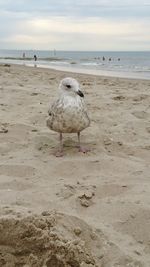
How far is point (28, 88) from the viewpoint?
389 inches

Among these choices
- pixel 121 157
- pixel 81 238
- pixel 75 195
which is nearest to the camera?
pixel 81 238

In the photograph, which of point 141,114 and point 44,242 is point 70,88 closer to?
point 141,114

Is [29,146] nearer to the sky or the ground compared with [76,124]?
nearer to the ground

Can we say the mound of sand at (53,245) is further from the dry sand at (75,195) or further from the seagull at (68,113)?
the seagull at (68,113)

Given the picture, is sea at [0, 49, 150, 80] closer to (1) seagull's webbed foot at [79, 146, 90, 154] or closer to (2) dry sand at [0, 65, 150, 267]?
(2) dry sand at [0, 65, 150, 267]

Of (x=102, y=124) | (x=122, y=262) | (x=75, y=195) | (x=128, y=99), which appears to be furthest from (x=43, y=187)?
(x=128, y=99)

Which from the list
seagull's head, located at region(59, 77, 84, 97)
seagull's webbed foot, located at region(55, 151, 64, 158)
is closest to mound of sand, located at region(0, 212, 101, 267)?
seagull's webbed foot, located at region(55, 151, 64, 158)

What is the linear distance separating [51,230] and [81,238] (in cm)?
21

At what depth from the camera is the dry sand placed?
2736 mm

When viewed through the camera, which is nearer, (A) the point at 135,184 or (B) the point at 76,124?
(A) the point at 135,184

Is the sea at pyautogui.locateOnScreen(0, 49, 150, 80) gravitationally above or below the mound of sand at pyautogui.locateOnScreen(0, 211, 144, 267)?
below

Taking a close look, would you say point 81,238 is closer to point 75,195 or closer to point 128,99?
point 75,195

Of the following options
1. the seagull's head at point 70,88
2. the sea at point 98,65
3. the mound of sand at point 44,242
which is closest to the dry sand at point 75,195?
the mound of sand at point 44,242

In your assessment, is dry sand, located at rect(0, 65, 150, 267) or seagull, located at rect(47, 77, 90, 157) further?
seagull, located at rect(47, 77, 90, 157)
